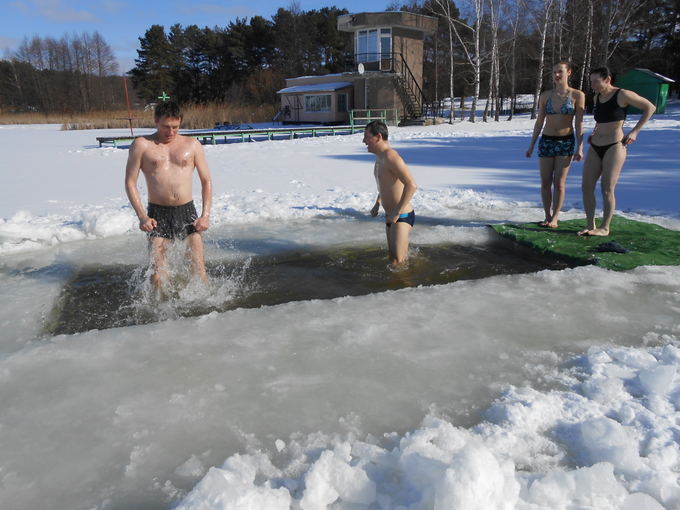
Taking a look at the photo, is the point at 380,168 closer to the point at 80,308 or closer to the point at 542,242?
the point at 542,242

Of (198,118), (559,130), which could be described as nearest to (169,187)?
(559,130)

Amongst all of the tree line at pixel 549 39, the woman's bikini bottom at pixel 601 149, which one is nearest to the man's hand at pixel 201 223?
the woman's bikini bottom at pixel 601 149

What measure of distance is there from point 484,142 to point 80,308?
1434cm

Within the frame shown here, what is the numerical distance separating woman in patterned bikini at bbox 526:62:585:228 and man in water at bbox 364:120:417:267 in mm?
1840

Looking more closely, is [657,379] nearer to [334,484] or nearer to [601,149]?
[334,484]

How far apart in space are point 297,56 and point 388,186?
154ft

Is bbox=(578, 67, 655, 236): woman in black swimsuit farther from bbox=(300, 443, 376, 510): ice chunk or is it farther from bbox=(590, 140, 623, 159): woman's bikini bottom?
bbox=(300, 443, 376, 510): ice chunk

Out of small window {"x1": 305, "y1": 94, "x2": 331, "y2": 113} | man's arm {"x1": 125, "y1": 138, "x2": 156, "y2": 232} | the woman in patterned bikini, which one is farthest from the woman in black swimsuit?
small window {"x1": 305, "y1": 94, "x2": 331, "y2": 113}

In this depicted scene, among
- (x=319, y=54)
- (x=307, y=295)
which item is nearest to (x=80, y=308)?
(x=307, y=295)

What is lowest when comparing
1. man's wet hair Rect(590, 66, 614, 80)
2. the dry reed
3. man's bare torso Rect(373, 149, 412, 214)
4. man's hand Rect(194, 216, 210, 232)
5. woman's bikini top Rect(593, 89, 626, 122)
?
man's hand Rect(194, 216, 210, 232)

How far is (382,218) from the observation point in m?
6.40

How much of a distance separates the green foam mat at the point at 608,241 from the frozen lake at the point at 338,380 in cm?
23

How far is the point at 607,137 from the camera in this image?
482 centimetres

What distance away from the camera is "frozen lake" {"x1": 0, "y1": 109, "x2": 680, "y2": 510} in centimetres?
181
